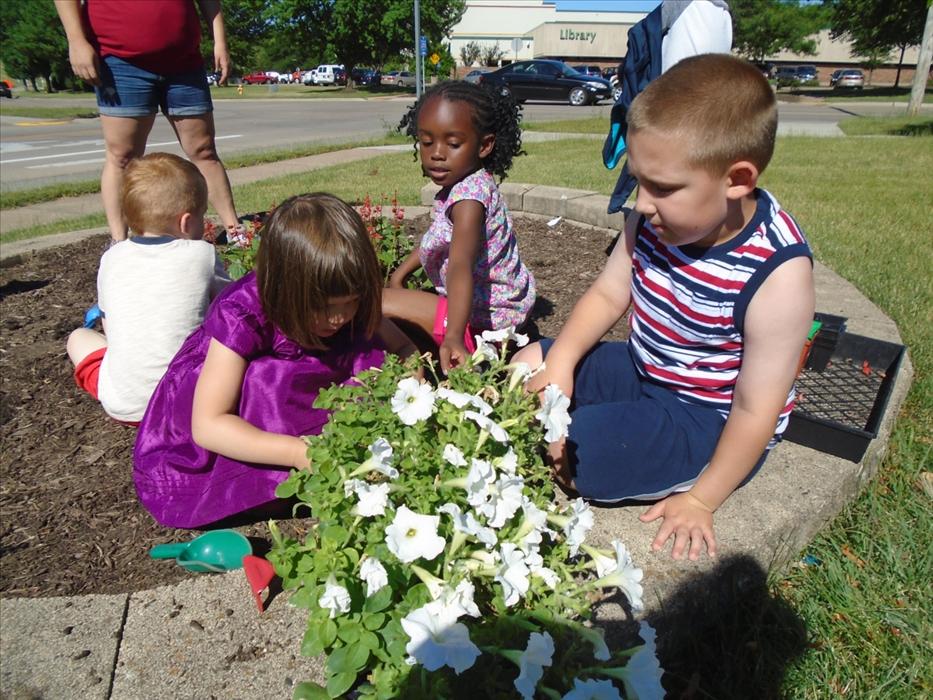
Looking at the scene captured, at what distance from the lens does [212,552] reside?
186cm

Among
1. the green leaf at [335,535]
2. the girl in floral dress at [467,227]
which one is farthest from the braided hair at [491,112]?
the green leaf at [335,535]

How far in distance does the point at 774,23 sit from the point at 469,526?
62.8 m

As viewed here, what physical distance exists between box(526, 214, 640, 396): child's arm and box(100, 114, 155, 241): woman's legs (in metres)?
3.02

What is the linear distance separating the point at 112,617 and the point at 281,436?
0.60 metres

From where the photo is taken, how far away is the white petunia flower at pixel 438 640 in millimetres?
1062

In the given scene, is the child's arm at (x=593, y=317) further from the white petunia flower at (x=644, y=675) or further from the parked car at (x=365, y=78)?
the parked car at (x=365, y=78)

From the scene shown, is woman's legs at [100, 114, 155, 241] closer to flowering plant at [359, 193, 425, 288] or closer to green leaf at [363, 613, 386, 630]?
flowering plant at [359, 193, 425, 288]

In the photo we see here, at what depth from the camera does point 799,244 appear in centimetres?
174

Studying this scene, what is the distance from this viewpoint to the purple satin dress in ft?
6.70

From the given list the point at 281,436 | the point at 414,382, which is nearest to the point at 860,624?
the point at 414,382

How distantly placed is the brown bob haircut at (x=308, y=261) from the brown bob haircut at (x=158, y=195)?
949 mm

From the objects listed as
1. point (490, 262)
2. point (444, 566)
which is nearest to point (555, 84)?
point (490, 262)

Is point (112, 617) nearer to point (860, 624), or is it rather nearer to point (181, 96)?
point (860, 624)

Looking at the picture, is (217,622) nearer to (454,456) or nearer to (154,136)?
(454,456)
